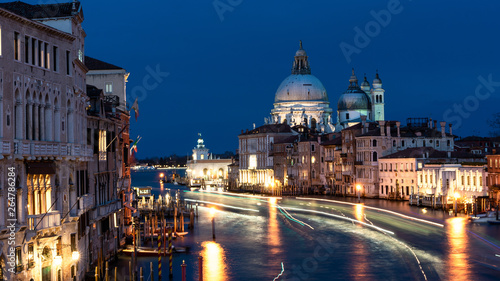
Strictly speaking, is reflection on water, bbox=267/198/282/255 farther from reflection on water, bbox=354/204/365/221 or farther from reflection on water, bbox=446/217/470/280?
reflection on water, bbox=446/217/470/280

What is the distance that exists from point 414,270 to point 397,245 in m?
7.34

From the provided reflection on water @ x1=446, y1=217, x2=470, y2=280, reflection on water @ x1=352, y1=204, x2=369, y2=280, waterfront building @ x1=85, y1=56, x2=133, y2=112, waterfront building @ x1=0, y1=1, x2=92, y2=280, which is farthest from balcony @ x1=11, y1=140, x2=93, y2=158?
waterfront building @ x1=85, y1=56, x2=133, y2=112

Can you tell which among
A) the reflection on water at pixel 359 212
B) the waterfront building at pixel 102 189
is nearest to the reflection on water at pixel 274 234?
the reflection on water at pixel 359 212

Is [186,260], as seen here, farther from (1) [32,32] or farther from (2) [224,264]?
(1) [32,32]

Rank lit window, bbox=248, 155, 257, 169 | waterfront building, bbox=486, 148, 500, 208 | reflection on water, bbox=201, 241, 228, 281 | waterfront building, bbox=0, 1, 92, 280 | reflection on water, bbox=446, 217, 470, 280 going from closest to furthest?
waterfront building, bbox=0, 1, 92, 280
reflection on water, bbox=446, 217, 470, 280
reflection on water, bbox=201, 241, 228, 281
waterfront building, bbox=486, 148, 500, 208
lit window, bbox=248, 155, 257, 169

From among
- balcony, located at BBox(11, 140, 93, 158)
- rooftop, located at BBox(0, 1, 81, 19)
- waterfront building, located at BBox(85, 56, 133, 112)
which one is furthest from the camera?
waterfront building, located at BBox(85, 56, 133, 112)

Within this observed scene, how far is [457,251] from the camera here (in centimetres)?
3728

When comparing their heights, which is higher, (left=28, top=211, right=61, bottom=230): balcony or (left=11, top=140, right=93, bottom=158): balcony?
(left=11, top=140, right=93, bottom=158): balcony

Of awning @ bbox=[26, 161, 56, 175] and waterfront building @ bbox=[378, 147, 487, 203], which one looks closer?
awning @ bbox=[26, 161, 56, 175]

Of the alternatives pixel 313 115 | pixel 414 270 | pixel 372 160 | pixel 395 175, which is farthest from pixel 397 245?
pixel 313 115

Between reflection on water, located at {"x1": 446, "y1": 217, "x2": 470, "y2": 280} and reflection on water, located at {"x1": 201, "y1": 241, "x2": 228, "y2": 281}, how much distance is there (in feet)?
27.2

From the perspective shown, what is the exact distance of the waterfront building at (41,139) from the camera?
65.5ft

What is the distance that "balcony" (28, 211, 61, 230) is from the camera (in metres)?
20.9

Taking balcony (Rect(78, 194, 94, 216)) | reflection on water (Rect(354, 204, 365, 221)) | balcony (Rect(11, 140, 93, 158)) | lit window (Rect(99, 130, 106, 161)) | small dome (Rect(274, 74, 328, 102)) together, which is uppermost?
small dome (Rect(274, 74, 328, 102))
